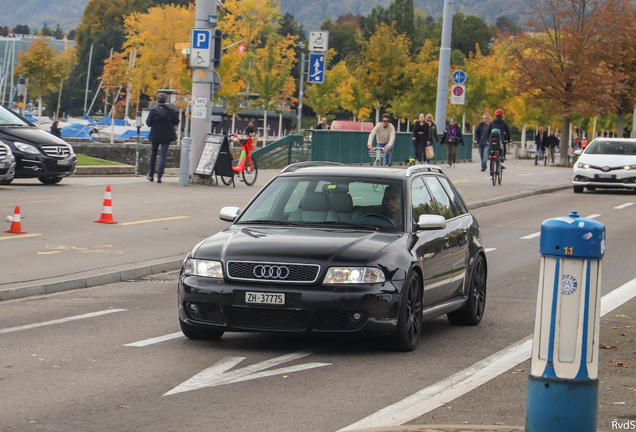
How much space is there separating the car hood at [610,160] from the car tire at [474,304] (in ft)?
66.9

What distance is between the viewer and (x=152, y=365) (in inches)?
274


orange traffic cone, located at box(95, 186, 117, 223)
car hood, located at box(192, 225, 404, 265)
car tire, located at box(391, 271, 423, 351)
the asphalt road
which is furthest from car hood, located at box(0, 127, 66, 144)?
car tire, located at box(391, 271, 423, 351)

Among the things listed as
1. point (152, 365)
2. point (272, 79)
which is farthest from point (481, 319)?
point (272, 79)

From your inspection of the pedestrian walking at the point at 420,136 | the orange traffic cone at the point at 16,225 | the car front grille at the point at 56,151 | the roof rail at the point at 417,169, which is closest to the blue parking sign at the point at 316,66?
the pedestrian walking at the point at 420,136

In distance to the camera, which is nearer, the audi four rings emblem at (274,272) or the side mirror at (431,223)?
the audi four rings emblem at (274,272)

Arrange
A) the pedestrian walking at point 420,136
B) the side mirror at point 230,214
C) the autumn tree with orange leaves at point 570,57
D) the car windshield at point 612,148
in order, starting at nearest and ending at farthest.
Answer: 1. the side mirror at point 230,214
2. the car windshield at point 612,148
3. the pedestrian walking at point 420,136
4. the autumn tree with orange leaves at point 570,57

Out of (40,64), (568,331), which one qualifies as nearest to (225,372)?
(568,331)

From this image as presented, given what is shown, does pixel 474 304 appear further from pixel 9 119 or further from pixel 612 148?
pixel 612 148

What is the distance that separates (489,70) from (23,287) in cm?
6142

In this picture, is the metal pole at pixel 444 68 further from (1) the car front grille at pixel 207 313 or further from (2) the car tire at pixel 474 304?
(1) the car front grille at pixel 207 313

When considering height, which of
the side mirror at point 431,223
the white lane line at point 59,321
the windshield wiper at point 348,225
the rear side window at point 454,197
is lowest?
the white lane line at point 59,321

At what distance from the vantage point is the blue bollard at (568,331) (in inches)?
183

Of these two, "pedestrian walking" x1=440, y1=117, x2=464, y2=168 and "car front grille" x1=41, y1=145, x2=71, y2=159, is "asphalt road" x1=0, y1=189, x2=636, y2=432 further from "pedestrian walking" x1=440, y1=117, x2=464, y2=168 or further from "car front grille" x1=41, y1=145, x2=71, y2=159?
"pedestrian walking" x1=440, y1=117, x2=464, y2=168

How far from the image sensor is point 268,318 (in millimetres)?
7266
